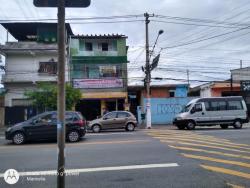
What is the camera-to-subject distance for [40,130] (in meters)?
17.8

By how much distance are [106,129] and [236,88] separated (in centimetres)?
2204

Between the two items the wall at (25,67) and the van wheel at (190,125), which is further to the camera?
the wall at (25,67)

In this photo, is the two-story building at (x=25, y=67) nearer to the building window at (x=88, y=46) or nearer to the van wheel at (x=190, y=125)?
the building window at (x=88, y=46)

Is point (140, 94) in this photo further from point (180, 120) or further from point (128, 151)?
point (128, 151)

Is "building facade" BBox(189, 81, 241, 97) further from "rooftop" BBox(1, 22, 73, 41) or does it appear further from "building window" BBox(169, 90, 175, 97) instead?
"rooftop" BBox(1, 22, 73, 41)

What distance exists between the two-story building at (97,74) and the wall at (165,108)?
3.07 meters

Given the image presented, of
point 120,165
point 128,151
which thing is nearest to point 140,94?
point 128,151

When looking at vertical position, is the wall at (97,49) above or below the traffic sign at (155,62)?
above

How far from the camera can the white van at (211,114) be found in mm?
26547

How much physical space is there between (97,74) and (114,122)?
11856 millimetres

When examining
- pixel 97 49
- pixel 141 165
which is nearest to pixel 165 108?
pixel 97 49

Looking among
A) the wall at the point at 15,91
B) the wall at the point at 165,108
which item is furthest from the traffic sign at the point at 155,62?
the wall at the point at 15,91

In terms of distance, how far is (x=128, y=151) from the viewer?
43.1 ft

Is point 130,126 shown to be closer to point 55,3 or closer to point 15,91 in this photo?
point 15,91
